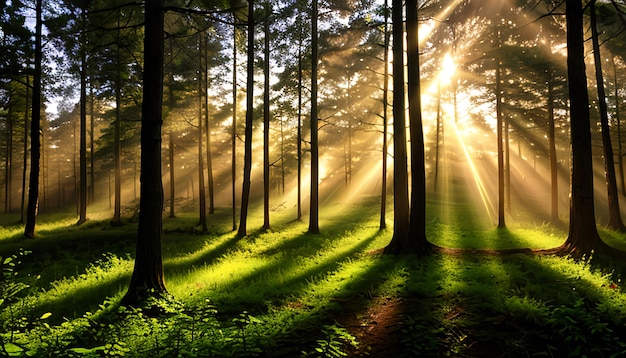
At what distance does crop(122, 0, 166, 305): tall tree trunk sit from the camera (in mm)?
6445

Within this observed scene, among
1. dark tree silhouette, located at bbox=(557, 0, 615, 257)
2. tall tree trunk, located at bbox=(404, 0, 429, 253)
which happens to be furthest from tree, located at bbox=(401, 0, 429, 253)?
dark tree silhouette, located at bbox=(557, 0, 615, 257)

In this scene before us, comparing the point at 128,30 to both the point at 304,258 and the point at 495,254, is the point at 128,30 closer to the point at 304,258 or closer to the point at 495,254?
the point at 304,258

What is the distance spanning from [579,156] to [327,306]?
766cm

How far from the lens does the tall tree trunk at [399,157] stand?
33.7 feet

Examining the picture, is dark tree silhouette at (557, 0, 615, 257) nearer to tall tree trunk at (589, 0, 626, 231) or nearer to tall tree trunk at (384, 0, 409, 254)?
tall tree trunk at (384, 0, 409, 254)

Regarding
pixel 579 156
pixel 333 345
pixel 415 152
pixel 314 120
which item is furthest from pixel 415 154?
pixel 314 120

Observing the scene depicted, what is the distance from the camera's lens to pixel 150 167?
6469 millimetres

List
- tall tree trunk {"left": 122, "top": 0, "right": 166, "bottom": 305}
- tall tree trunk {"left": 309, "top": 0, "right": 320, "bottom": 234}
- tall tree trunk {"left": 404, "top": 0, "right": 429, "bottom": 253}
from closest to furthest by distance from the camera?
tall tree trunk {"left": 122, "top": 0, "right": 166, "bottom": 305}
tall tree trunk {"left": 404, "top": 0, "right": 429, "bottom": 253}
tall tree trunk {"left": 309, "top": 0, "right": 320, "bottom": 234}

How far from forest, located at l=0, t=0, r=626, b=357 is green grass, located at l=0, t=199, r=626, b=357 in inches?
1.7

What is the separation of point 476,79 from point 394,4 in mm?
11616

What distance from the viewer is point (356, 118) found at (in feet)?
102

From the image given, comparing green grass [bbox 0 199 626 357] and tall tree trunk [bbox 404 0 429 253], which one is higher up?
tall tree trunk [bbox 404 0 429 253]

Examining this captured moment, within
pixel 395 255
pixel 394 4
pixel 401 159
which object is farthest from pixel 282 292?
pixel 394 4

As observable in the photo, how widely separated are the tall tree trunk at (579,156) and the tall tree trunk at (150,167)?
32.6 feet
